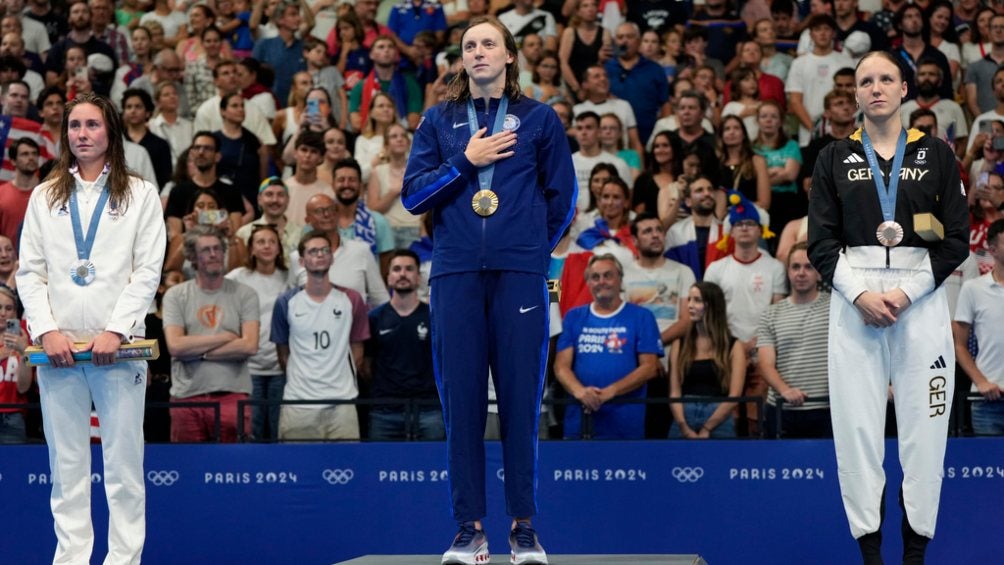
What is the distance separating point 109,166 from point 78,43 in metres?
8.37

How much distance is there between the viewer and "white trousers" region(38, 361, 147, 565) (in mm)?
6293

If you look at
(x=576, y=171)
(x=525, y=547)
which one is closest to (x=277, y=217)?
(x=576, y=171)

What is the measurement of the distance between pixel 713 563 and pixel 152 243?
4083mm

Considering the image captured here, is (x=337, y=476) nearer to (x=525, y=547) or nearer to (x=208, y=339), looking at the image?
(x=208, y=339)

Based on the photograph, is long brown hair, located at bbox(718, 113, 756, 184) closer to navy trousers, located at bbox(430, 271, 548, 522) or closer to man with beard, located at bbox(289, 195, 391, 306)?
man with beard, located at bbox(289, 195, 391, 306)

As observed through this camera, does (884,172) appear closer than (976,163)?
Yes

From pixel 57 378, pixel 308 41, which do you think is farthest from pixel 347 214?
pixel 57 378

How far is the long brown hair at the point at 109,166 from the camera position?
21.1 ft

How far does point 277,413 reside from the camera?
30.7 feet

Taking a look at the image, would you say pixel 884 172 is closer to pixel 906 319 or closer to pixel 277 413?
pixel 906 319

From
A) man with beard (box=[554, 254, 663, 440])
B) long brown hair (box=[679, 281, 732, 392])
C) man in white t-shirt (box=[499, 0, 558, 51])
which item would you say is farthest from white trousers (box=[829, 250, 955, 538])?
man in white t-shirt (box=[499, 0, 558, 51])

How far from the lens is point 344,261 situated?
10.2 meters

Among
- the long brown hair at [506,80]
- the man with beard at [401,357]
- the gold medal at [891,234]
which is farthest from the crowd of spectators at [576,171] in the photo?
the long brown hair at [506,80]

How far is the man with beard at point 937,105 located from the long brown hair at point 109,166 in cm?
762
